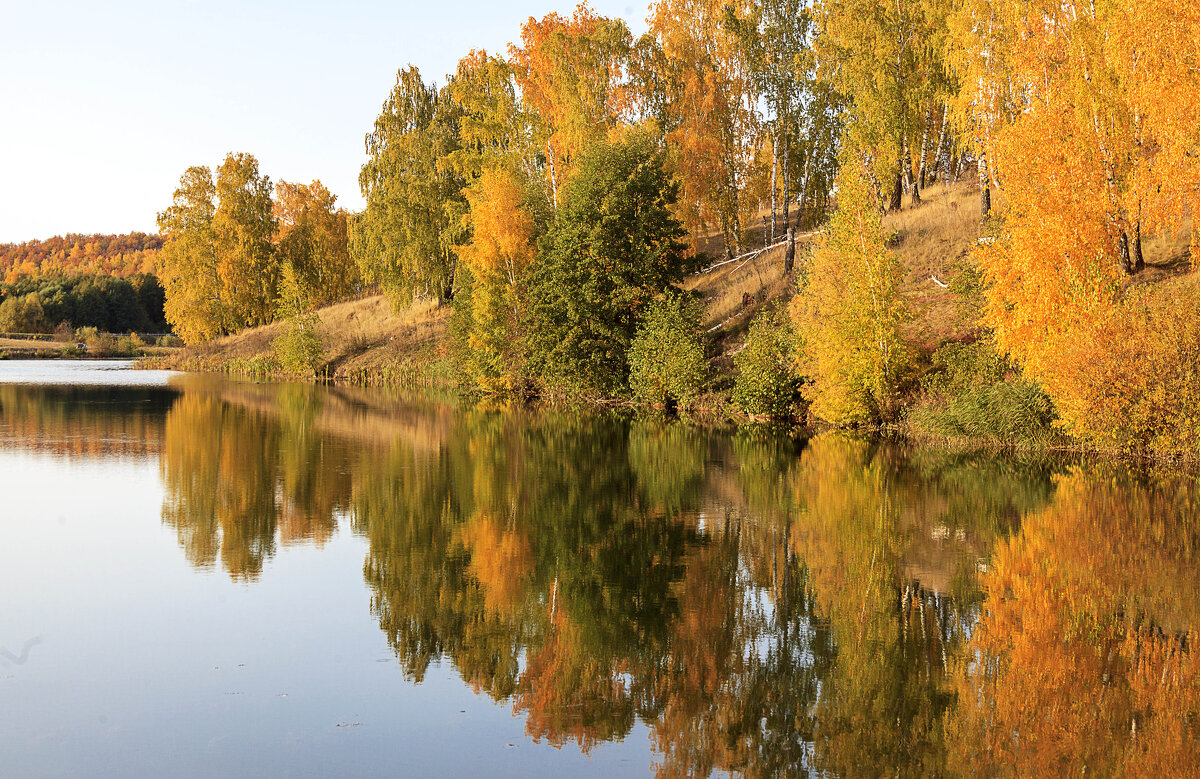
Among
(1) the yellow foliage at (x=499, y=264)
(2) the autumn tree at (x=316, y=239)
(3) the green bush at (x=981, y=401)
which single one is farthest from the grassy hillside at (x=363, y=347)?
(3) the green bush at (x=981, y=401)

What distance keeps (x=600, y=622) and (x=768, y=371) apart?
69.9 ft

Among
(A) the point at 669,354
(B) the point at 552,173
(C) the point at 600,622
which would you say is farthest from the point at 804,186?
(C) the point at 600,622

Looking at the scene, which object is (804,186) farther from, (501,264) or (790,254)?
(501,264)

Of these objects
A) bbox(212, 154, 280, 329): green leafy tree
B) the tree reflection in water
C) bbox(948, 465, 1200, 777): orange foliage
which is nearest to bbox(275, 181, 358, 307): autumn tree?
bbox(212, 154, 280, 329): green leafy tree

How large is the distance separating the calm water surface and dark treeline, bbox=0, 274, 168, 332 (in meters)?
102

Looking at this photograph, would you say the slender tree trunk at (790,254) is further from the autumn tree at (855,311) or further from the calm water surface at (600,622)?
the calm water surface at (600,622)

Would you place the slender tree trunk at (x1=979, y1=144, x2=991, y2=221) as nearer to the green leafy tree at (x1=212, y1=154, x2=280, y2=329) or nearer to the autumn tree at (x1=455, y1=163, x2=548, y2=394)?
the autumn tree at (x1=455, y1=163, x2=548, y2=394)

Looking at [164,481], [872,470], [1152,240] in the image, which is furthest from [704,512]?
[1152,240]

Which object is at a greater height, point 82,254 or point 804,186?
point 82,254

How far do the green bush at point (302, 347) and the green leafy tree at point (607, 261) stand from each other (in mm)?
27635

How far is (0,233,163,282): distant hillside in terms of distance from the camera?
14225cm

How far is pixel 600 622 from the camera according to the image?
1032cm

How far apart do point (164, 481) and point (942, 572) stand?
630 inches

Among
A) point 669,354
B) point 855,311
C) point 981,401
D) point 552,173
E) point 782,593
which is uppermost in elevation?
point 552,173
